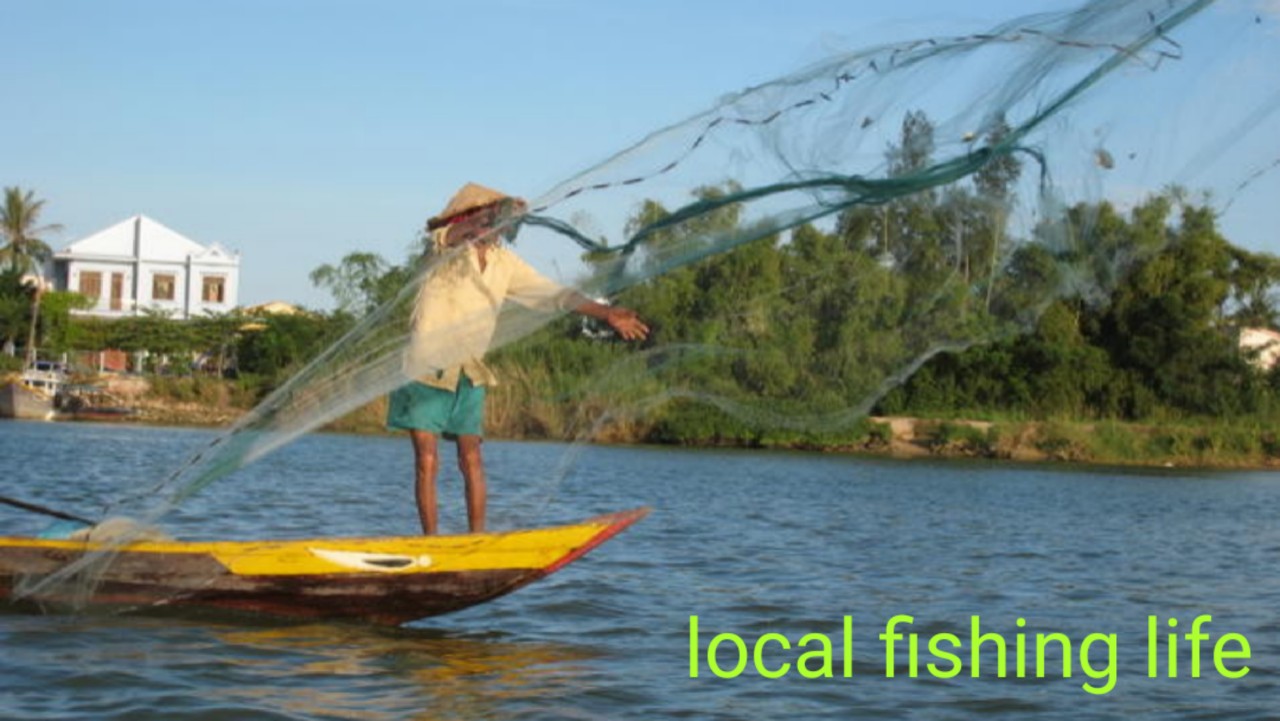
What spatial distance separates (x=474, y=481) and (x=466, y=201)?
4.74 ft

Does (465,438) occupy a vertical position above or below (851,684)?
above

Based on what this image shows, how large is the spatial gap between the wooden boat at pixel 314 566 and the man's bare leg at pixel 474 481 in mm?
286

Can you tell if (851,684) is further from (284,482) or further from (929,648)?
(284,482)

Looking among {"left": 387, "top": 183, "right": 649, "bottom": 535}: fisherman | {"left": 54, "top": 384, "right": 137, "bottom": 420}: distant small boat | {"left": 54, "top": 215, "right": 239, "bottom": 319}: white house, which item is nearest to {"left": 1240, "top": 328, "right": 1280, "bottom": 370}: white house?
{"left": 387, "top": 183, "right": 649, "bottom": 535}: fisherman

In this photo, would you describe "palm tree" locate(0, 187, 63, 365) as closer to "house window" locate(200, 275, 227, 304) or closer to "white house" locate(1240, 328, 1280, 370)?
"house window" locate(200, 275, 227, 304)

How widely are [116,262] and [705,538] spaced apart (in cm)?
5965

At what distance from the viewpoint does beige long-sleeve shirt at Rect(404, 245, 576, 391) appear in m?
6.70

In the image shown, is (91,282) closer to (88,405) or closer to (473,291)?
(88,405)

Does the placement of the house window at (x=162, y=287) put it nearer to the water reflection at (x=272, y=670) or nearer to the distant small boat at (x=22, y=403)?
the distant small boat at (x=22, y=403)

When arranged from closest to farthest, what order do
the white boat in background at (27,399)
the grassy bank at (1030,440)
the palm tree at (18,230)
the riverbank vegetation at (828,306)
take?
the riverbank vegetation at (828,306) → the grassy bank at (1030,440) → the white boat in background at (27,399) → the palm tree at (18,230)

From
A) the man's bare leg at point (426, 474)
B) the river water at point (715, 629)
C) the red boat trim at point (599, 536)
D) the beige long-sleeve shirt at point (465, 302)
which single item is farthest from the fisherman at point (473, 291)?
the red boat trim at point (599, 536)

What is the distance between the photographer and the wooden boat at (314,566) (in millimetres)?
7195

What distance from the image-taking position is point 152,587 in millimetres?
7301

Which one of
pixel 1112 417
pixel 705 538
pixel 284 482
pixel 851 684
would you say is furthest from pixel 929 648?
pixel 1112 417
